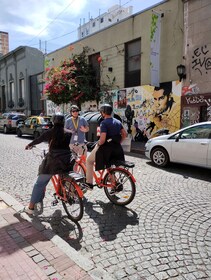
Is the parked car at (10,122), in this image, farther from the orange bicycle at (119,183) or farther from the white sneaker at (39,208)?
the orange bicycle at (119,183)

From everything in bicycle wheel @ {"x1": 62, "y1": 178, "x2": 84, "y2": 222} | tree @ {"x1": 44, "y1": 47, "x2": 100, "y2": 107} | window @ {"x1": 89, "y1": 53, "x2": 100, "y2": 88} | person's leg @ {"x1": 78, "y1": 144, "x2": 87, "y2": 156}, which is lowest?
bicycle wheel @ {"x1": 62, "y1": 178, "x2": 84, "y2": 222}

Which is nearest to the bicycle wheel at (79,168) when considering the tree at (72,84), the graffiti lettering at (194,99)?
the graffiti lettering at (194,99)

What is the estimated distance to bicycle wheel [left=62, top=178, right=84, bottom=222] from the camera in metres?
3.78

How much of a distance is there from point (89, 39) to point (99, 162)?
13954mm

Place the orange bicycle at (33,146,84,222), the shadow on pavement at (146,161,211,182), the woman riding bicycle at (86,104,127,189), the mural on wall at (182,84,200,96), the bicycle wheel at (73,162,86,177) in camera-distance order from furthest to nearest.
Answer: the mural on wall at (182,84,200,96) < the shadow on pavement at (146,161,211,182) < the bicycle wheel at (73,162,86,177) < the woman riding bicycle at (86,104,127,189) < the orange bicycle at (33,146,84,222)

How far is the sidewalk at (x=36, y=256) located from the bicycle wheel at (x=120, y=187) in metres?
1.47

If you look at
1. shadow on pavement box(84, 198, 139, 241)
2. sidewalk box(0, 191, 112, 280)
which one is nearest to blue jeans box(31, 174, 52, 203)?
sidewalk box(0, 191, 112, 280)

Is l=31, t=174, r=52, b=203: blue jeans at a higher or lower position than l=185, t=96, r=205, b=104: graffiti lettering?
lower

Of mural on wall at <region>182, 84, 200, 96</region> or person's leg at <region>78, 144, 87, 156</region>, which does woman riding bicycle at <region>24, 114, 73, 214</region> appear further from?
mural on wall at <region>182, 84, 200, 96</region>

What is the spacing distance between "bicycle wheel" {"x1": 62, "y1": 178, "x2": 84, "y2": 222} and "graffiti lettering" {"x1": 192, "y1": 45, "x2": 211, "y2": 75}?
343 inches

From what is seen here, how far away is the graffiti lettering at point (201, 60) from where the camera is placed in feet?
33.6

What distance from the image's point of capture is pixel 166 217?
4.02 m

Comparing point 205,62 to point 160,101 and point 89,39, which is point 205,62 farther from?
point 89,39

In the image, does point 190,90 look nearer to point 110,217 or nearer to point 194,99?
point 194,99
